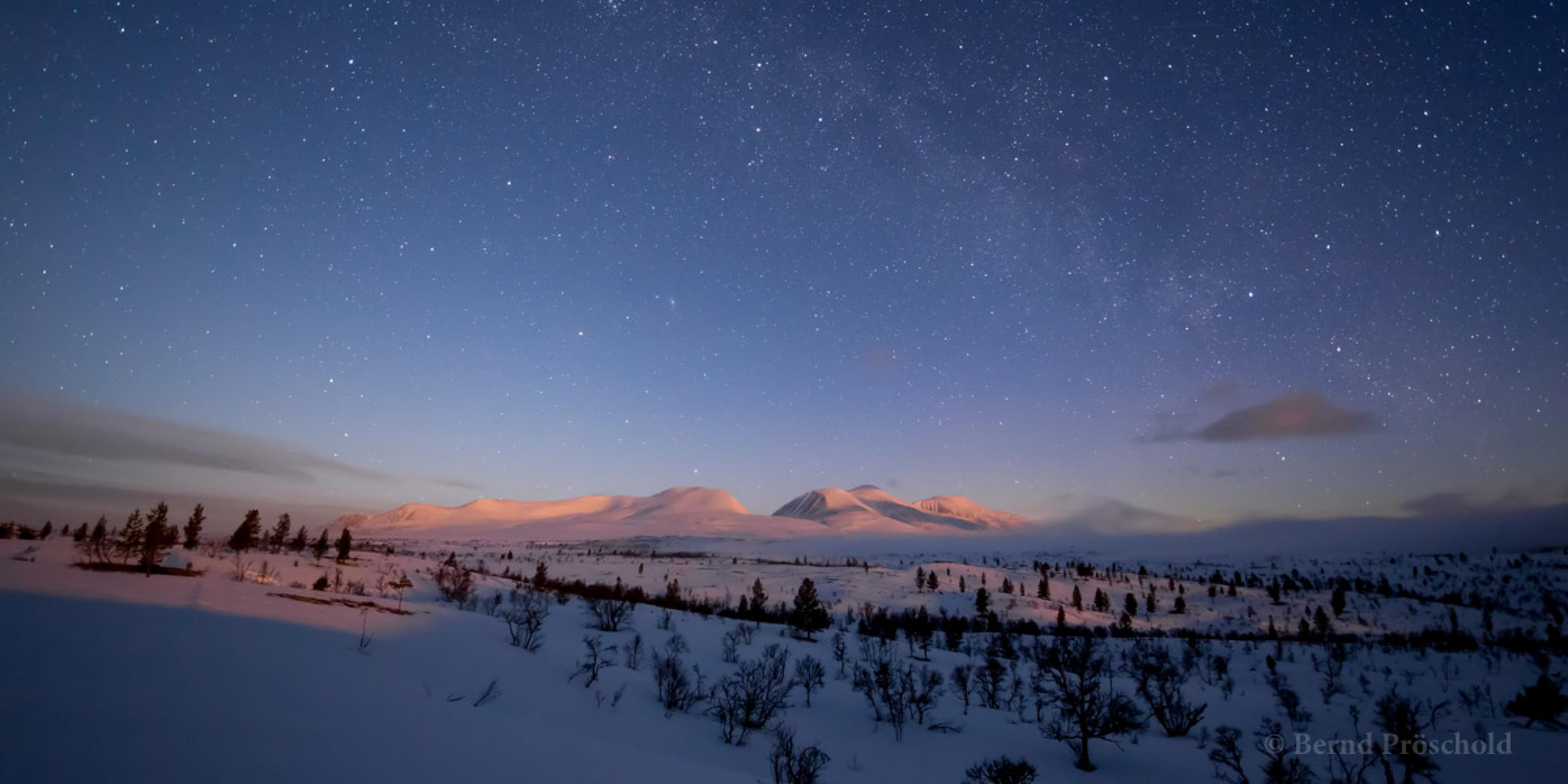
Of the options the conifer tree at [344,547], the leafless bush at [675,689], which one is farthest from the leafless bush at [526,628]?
the conifer tree at [344,547]

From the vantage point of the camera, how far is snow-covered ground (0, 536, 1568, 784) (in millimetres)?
5062

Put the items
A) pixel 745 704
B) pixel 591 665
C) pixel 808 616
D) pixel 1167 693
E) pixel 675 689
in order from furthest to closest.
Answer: pixel 808 616
pixel 1167 693
pixel 591 665
pixel 675 689
pixel 745 704

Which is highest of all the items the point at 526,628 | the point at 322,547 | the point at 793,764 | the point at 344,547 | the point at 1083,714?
the point at 526,628

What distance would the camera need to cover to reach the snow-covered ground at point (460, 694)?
506 centimetres

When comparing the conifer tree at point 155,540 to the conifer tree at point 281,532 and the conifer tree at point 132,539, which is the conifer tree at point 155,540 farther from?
the conifer tree at point 281,532

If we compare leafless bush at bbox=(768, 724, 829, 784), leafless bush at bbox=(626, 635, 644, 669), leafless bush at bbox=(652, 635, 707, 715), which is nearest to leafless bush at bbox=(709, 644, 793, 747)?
leafless bush at bbox=(652, 635, 707, 715)

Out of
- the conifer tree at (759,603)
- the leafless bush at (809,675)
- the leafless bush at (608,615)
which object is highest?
the leafless bush at (608,615)

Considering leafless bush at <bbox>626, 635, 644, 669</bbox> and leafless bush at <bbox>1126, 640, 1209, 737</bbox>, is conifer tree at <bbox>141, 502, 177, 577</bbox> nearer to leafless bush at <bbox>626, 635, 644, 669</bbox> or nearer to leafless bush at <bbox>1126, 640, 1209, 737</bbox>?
leafless bush at <bbox>626, 635, 644, 669</bbox>

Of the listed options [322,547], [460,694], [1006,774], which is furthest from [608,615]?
[322,547]

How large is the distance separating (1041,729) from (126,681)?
64.5 feet

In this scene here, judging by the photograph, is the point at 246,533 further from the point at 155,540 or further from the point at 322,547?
the point at 155,540

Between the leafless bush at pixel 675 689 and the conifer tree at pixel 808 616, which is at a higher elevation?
the leafless bush at pixel 675 689

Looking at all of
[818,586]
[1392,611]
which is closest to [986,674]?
[818,586]

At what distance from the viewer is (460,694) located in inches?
367
